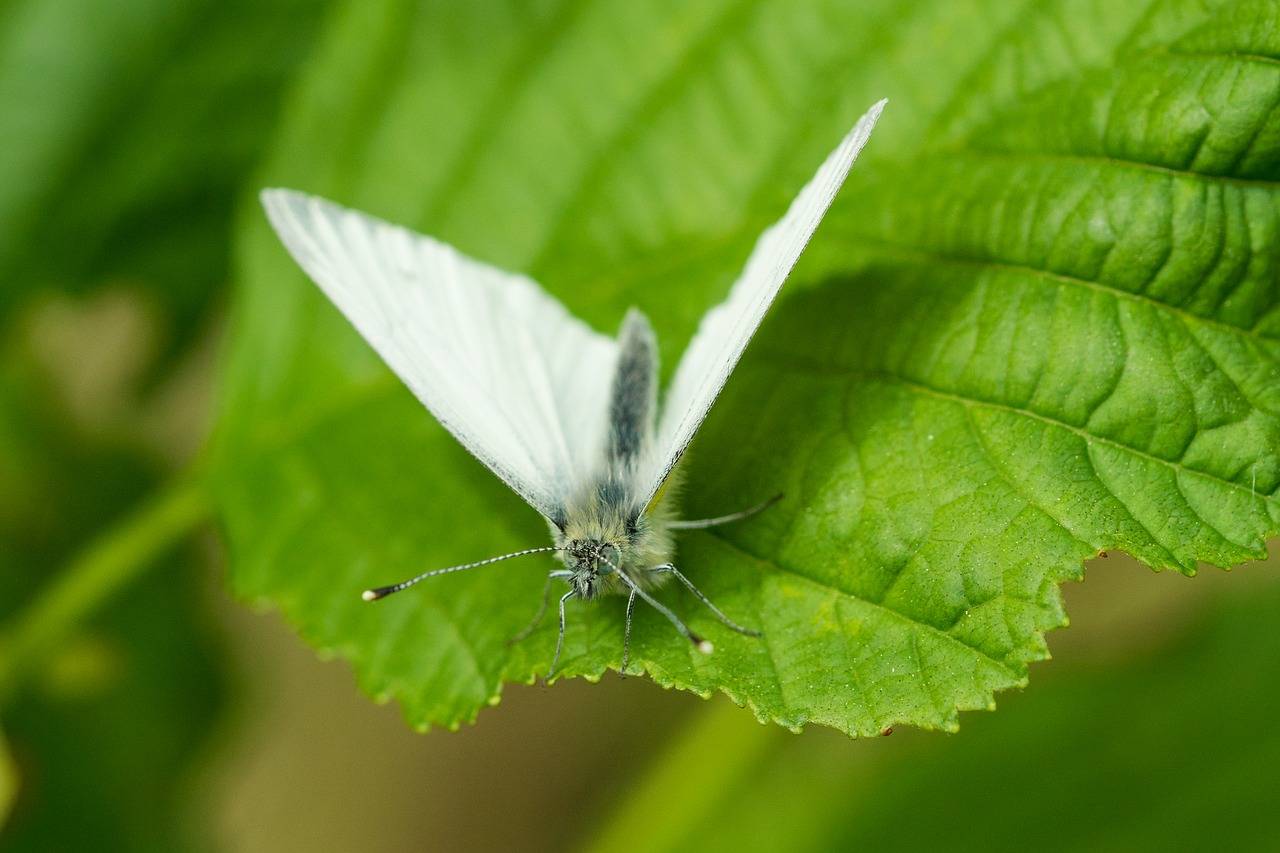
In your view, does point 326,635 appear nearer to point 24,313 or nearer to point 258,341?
point 258,341

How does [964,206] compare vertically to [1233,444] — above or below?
above

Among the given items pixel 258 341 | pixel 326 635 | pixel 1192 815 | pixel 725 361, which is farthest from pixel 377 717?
pixel 725 361

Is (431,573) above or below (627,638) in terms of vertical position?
above

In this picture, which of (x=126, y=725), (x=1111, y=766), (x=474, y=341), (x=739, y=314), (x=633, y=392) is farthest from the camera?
(x=126, y=725)

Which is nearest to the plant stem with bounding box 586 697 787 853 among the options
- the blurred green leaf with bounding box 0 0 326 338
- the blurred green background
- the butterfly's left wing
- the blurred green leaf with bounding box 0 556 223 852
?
the blurred green background

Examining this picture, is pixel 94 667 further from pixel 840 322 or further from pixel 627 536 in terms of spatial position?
pixel 840 322

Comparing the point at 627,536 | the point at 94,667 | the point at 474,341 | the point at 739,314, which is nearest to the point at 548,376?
the point at 474,341

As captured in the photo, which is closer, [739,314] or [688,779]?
[739,314]
